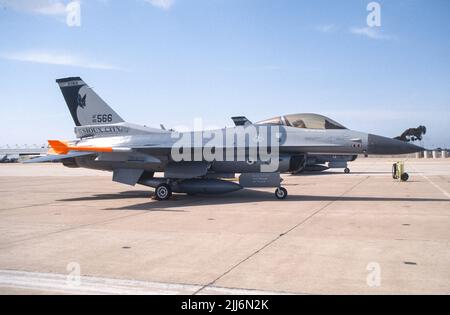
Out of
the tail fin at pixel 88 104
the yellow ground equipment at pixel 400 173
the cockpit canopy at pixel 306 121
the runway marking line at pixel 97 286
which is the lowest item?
the runway marking line at pixel 97 286

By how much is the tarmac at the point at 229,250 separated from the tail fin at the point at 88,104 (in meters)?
5.24

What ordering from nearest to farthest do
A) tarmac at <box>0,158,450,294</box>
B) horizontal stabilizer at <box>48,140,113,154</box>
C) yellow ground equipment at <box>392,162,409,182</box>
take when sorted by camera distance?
tarmac at <box>0,158,450,294</box> → horizontal stabilizer at <box>48,140,113,154</box> → yellow ground equipment at <box>392,162,409,182</box>

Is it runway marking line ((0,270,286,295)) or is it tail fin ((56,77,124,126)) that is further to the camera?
tail fin ((56,77,124,126))

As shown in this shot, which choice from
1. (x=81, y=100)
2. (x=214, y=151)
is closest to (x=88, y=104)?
(x=81, y=100)

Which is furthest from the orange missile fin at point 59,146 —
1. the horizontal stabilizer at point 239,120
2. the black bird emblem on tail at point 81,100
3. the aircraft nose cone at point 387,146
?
the horizontal stabilizer at point 239,120

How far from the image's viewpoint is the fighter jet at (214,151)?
486 inches

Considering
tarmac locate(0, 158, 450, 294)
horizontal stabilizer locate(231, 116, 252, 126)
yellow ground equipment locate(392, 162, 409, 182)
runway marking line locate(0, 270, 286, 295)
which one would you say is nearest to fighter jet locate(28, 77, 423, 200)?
tarmac locate(0, 158, 450, 294)

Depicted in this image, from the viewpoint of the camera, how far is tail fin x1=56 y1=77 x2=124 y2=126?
1534cm

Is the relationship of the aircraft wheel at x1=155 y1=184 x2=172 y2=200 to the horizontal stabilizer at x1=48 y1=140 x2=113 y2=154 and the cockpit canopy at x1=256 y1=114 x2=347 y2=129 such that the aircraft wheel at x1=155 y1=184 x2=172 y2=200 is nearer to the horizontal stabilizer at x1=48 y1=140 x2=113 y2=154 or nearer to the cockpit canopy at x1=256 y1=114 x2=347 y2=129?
the horizontal stabilizer at x1=48 y1=140 x2=113 y2=154

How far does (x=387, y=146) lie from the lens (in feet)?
38.5

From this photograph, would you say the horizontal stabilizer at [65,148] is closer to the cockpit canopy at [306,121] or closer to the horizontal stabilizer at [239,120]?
the cockpit canopy at [306,121]

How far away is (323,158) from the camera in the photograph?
25938 mm
